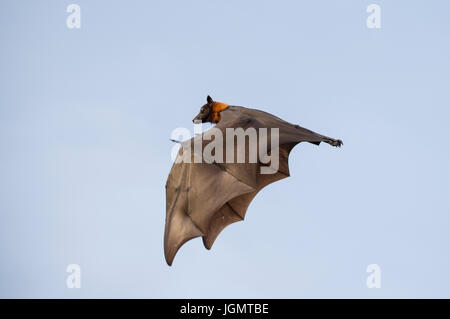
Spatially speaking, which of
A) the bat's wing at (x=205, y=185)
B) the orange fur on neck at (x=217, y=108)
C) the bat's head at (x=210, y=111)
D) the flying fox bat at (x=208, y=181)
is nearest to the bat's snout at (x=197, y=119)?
the bat's head at (x=210, y=111)

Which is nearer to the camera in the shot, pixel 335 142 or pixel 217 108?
pixel 335 142

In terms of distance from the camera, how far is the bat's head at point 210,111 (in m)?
11.8

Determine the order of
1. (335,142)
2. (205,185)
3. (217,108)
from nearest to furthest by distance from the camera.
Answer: (205,185) → (335,142) → (217,108)

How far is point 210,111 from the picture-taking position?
39.1 ft

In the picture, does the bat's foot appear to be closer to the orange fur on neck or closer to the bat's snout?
the orange fur on neck

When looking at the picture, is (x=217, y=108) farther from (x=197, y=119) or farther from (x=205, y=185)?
(x=205, y=185)

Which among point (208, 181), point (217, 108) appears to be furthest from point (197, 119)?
point (208, 181)

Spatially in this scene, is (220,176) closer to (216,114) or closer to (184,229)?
(184,229)

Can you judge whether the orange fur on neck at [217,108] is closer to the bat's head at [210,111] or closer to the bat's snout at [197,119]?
the bat's head at [210,111]

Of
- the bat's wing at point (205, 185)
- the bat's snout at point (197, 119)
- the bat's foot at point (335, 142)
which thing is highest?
the bat's snout at point (197, 119)

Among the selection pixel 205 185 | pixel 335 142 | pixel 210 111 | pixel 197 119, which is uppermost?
pixel 210 111

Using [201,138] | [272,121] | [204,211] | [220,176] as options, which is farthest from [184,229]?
[272,121]

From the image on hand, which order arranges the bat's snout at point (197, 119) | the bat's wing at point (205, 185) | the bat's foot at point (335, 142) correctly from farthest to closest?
the bat's snout at point (197, 119)
the bat's foot at point (335, 142)
the bat's wing at point (205, 185)

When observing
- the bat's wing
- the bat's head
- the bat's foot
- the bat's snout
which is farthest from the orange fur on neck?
the bat's foot
